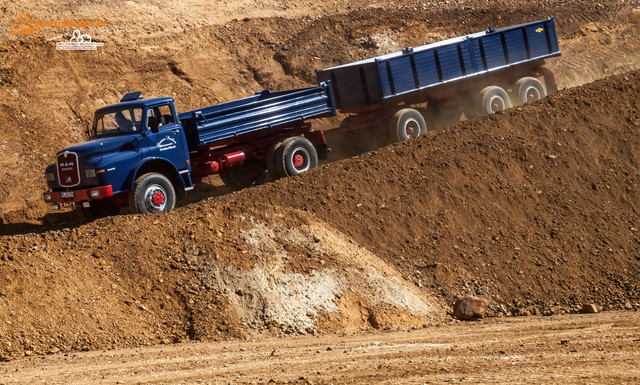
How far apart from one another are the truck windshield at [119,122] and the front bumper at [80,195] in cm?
146

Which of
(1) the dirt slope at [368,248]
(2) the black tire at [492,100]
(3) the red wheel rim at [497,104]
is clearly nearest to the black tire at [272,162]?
(1) the dirt slope at [368,248]

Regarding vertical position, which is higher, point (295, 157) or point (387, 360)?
point (295, 157)

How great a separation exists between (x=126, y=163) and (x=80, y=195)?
42.2 inches

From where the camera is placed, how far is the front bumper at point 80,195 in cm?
1494

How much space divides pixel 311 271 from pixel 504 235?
4395mm

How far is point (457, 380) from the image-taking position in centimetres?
853

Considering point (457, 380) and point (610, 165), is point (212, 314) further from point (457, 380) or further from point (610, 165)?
point (610, 165)

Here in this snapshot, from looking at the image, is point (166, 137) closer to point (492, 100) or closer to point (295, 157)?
point (295, 157)

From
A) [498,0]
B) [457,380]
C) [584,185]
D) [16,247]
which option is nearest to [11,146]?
[16,247]

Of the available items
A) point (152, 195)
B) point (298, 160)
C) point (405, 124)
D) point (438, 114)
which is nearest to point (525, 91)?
point (438, 114)

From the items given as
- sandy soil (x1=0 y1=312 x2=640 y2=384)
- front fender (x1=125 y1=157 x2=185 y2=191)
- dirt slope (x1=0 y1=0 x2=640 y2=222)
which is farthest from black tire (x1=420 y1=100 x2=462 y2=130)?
sandy soil (x1=0 y1=312 x2=640 y2=384)

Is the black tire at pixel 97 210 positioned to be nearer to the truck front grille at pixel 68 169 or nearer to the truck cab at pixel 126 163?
the truck cab at pixel 126 163

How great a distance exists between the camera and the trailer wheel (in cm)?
2006

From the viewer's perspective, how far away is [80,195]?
49.8ft
